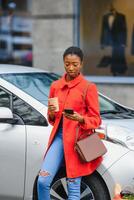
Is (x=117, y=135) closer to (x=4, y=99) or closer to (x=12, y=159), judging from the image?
(x=12, y=159)

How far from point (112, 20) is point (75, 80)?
6.97 m

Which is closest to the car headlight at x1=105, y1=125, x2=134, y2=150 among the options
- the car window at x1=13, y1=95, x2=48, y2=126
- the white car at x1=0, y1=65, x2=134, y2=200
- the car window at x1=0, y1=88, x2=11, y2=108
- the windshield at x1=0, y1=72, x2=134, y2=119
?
the white car at x1=0, y1=65, x2=134, y2=200

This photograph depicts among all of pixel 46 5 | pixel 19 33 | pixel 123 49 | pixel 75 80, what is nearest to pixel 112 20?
pixel 123 49

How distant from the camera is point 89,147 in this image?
16.5ft

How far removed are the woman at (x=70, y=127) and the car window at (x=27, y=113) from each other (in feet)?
2.03

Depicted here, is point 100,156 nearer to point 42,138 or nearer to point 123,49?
point 42,138

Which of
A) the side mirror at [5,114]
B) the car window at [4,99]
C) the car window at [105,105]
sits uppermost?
the car window at [4,99]

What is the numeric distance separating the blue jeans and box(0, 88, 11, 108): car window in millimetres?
1022

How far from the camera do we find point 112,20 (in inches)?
466

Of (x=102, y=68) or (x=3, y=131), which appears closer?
(x=3, y=131)

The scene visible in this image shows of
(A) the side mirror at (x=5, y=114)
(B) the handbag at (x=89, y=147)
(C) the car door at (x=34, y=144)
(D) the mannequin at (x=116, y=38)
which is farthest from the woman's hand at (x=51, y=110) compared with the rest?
(D) the mannequin at (x=116, y=38)

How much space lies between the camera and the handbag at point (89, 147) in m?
4.98

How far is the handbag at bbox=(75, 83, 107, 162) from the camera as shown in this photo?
4.98 meters

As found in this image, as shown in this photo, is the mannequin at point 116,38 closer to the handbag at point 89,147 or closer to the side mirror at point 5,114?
the side mirror at point 5,114
